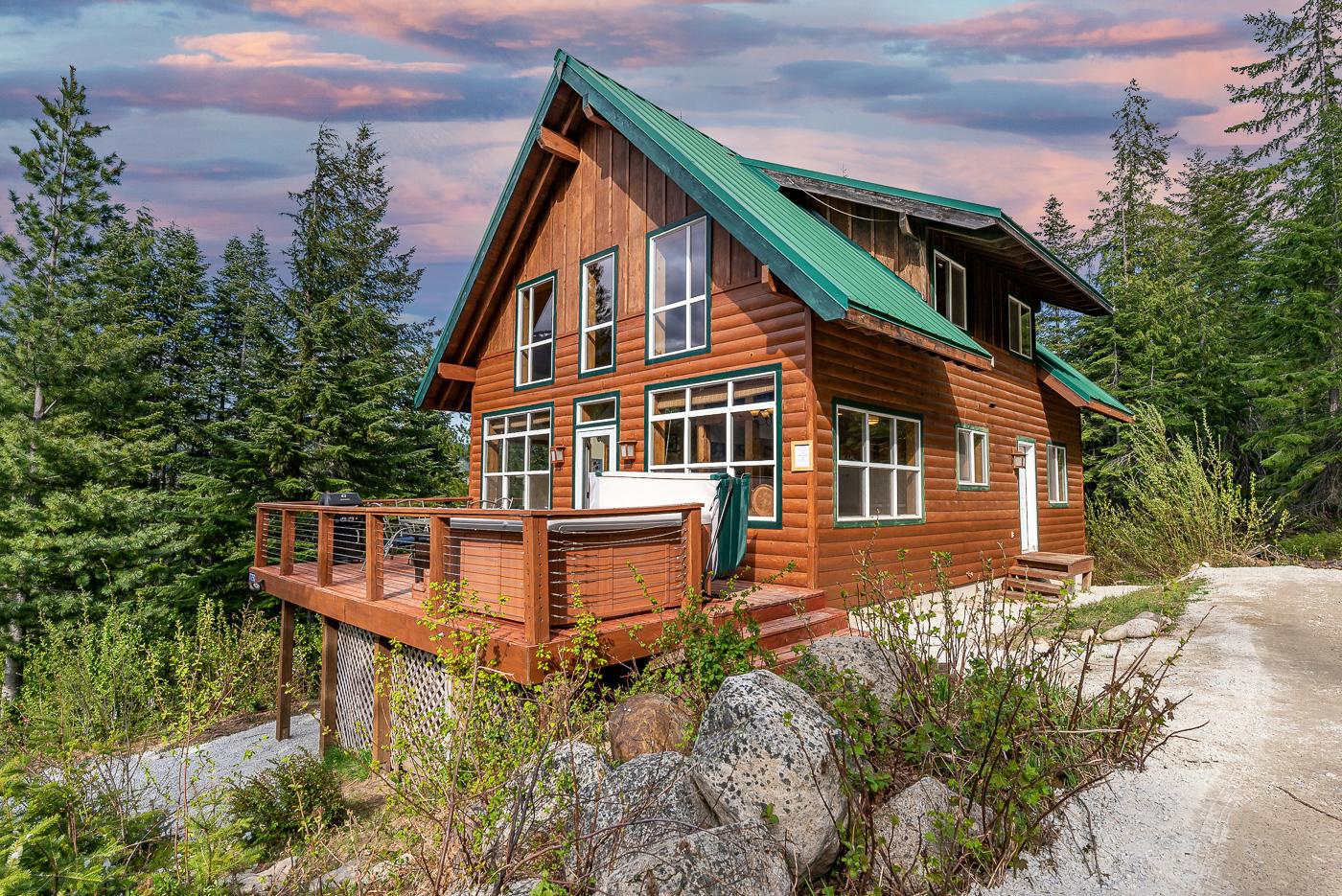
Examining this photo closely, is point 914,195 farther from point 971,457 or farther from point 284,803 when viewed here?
point 284,803

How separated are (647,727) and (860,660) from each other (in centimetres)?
135

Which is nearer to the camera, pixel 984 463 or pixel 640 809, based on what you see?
pixel 640 809

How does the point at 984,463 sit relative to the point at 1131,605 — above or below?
above

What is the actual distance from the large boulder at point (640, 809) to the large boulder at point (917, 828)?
2.49ft

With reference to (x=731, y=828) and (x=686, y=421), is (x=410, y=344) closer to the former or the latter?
(x=686, y=421)

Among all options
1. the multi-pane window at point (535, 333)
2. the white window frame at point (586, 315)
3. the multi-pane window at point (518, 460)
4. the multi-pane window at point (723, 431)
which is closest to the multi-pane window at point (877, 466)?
the multi-pane window at point (723, 431)

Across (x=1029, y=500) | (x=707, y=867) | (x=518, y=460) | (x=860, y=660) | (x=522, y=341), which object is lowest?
(x=707, y=867)

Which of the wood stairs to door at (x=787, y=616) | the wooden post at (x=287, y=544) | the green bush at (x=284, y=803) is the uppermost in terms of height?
the wooden post at (x=287, y=544)

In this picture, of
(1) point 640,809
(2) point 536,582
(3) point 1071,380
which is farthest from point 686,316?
(3) point 1071,380

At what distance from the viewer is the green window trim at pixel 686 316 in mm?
8320

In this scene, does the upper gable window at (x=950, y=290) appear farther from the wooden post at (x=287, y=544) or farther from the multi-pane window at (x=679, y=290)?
the wooden post at (x=287, y=544)

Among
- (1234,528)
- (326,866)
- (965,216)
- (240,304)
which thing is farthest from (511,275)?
(240,304)

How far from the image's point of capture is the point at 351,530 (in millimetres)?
8930

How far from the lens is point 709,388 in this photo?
8.34 m
